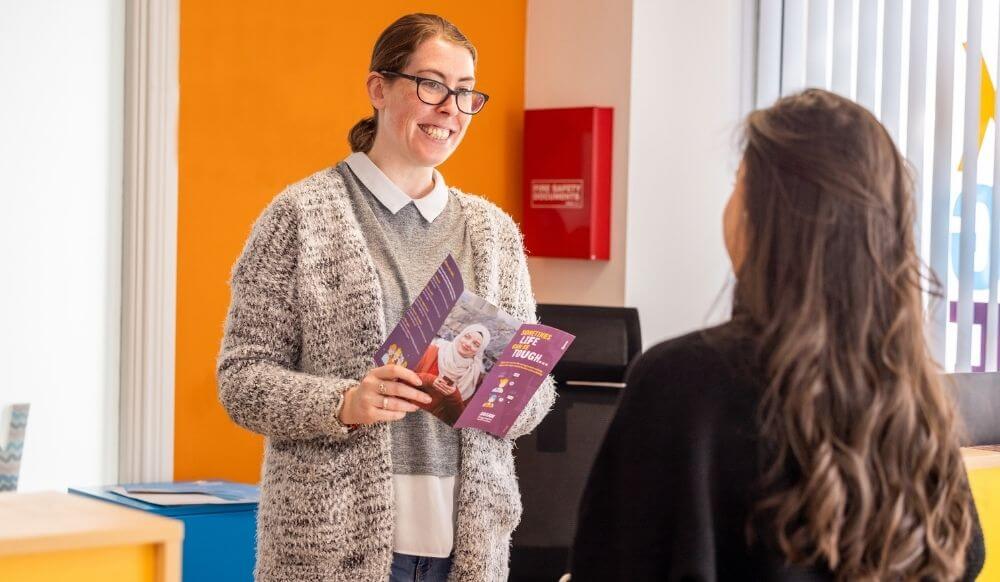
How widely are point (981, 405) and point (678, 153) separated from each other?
186 centimetres

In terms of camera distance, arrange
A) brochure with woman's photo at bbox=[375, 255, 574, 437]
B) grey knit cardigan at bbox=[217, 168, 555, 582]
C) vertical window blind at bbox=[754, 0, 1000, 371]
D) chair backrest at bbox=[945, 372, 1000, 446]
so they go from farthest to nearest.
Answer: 1. vertical window blind at bbox=[754, 0, 1000, 371]
2. chair backrest at bbox=[945, 372, 1000, 446]
3. grey knit cardigan at bbox=[217, 168, 555, 582]
4. brochure with woman's photo at bbox=[375, 255, 574, 437]

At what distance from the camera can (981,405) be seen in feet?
9.27

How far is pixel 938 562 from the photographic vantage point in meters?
1.16

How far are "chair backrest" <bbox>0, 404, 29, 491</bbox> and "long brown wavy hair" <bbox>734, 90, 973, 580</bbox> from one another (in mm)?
2602

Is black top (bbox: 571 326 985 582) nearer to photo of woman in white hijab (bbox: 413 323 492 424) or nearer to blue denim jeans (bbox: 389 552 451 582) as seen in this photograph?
photo of woman in white hijab (bbox: 413 323 492 424)

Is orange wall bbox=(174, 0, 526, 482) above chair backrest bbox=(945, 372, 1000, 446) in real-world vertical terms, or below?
above

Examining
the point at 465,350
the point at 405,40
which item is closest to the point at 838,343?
the point at 465,350

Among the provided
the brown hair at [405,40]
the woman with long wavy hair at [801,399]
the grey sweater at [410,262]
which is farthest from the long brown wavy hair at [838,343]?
the brown hair at [405,40]

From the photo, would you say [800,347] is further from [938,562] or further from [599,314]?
[599,314]

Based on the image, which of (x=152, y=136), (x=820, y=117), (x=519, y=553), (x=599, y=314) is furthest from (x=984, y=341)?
(x=820, y=117)

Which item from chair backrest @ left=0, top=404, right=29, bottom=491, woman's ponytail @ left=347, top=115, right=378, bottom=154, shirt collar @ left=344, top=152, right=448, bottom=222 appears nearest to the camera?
shirt collar @ left=344, top=152, right=448, bottom=222

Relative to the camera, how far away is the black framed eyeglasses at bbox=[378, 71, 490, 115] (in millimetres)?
2006

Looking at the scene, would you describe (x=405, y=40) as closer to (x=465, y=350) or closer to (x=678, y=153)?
(x=465, y=350)

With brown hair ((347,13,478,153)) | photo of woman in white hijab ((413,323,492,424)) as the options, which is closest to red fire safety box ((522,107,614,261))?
brown hair ((347,13,478,153))
